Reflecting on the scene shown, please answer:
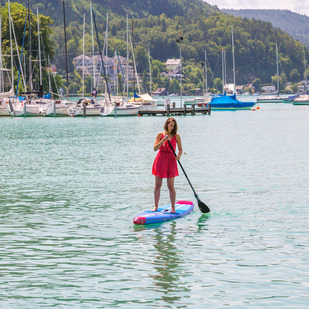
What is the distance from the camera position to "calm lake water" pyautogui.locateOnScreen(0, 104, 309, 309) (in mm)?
10555

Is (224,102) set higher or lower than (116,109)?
lower

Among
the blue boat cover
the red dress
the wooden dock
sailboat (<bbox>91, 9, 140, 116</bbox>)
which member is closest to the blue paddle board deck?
the red dress

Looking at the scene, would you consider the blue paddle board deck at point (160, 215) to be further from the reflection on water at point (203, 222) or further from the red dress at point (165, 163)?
the red dress at point (165, 163)

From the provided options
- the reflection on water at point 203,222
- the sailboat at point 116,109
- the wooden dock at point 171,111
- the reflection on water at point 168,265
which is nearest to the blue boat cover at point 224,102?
the wooden dock at point 171,111

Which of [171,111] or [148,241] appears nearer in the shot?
[148,241]

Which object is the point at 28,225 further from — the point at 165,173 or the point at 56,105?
the point at 56,105

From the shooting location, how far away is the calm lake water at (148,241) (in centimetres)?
1055

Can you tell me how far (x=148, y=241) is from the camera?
14320 millimetres

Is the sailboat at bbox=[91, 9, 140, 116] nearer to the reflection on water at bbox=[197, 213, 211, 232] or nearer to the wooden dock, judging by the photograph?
the wooden dock

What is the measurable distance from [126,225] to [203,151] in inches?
929

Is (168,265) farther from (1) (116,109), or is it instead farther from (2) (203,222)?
(1) (116,109)

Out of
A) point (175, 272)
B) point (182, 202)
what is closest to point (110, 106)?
point (182, 202)

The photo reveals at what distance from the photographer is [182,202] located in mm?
18359

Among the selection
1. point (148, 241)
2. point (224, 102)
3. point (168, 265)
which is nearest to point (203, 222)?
point (148, 241)
